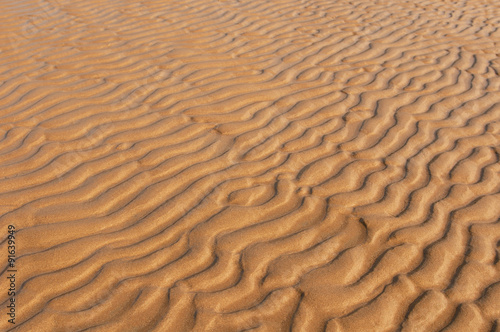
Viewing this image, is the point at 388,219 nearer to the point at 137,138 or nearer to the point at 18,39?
the point at 137,138

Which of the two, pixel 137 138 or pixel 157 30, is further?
pixel 157 30

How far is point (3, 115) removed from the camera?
4.00 m

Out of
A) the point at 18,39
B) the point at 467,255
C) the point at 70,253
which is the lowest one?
the point at 467,255

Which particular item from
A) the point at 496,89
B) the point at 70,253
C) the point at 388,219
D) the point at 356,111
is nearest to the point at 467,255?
the point at 388,219

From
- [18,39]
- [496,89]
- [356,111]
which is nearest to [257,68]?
[356,111]

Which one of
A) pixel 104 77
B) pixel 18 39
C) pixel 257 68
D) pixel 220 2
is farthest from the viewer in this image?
pixel 220 2

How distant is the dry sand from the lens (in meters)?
2.43

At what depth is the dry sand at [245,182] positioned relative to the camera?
2428 millimetres

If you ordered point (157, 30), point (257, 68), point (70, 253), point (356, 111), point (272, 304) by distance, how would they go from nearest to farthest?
1. point (272, 304)
2. point (70, 253)
3. point (356, 111)
4. point (257, 68)
5. point (157, 30)

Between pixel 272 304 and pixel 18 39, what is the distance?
15.9ft

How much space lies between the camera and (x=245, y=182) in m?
3.31

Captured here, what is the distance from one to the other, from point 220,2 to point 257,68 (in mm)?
2873

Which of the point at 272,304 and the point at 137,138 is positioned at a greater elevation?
the point at 137,138

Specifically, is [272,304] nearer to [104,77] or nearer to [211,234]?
[211,234]
